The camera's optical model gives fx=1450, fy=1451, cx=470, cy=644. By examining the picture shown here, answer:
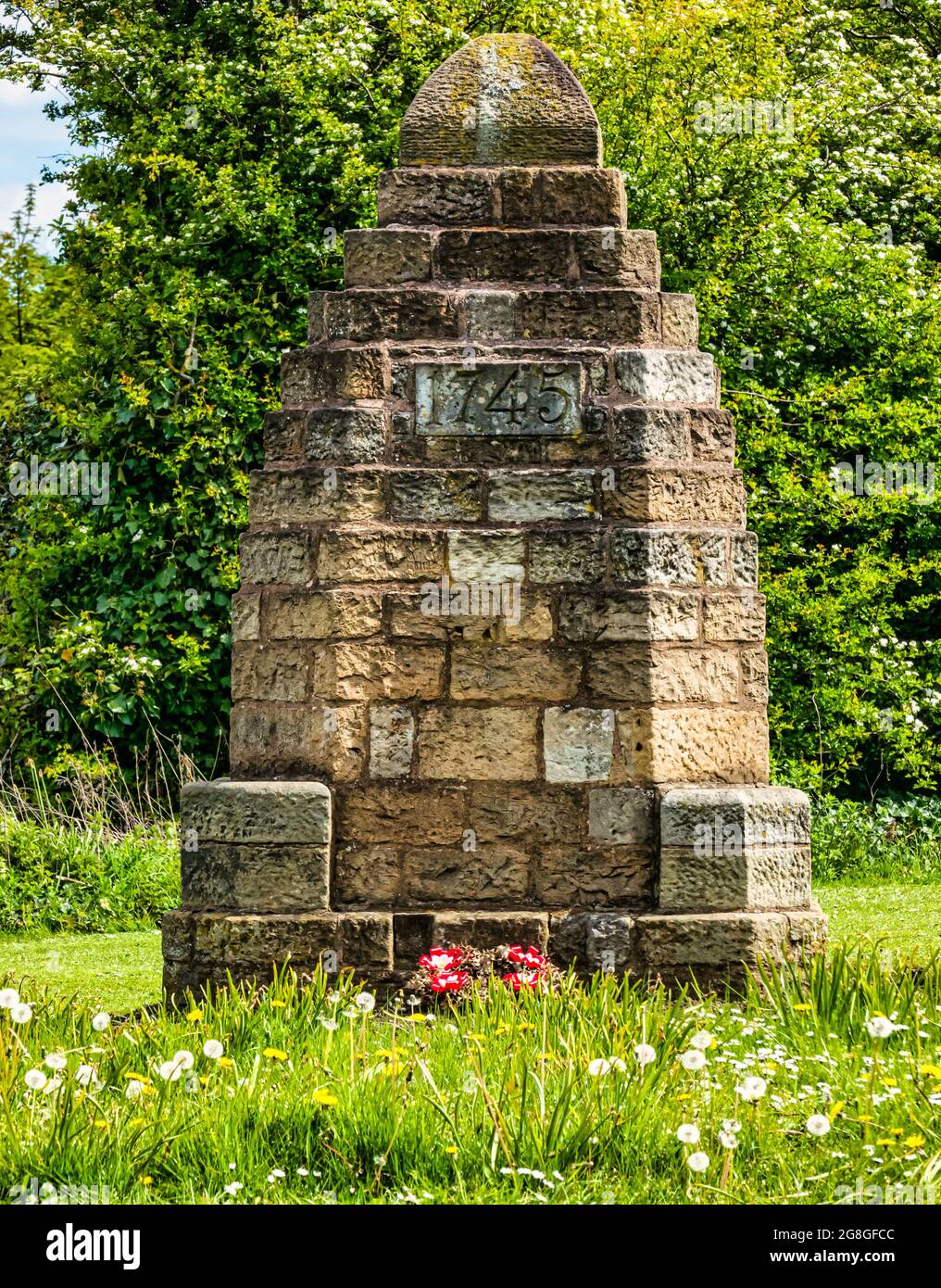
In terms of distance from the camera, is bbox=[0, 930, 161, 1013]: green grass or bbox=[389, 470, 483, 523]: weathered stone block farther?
bbox=[0, 930, 161, 1013]: green grass

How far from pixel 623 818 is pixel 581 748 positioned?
0.28m

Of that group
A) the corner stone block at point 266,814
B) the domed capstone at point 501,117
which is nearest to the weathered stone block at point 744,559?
the domed capstone at point 501,117

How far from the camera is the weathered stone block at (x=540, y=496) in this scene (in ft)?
16.6

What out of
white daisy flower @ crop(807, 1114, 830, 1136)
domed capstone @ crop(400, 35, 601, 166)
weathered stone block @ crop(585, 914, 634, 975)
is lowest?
white daisy flower @ crop(807, 1114, 830, 1136)

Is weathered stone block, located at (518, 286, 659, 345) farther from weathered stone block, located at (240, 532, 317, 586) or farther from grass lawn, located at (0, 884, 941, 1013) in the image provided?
grass lawn, located at (0, 884, 941, 1013)

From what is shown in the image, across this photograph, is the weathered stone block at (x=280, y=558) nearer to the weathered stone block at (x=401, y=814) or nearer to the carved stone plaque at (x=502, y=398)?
the carved stone plaque at (x=502, y=398)

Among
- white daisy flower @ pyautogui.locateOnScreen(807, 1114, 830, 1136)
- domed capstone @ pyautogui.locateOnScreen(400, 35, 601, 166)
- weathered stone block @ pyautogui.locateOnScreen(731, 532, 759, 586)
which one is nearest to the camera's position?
white daisy flower @ pyautogui.locateOnScreen(807, 1114, 830, 1136)

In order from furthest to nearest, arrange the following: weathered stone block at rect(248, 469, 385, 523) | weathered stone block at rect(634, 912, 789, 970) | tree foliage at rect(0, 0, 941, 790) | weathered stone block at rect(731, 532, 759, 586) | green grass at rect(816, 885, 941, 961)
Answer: tree foliage at rect(0, 0, 941, 790), green grass at rect(816, 885, 941, 961), weathered stone block at rect(731, 532, 759, 586), weathered stone block at rect(248, 469, 385, 523), weathered stone block at rect(634, 912, 789, 970)

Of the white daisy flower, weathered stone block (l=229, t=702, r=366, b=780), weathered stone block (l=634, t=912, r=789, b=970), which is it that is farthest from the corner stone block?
the white daisy flower

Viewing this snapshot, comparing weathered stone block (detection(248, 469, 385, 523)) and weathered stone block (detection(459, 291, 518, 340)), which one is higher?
weathered stone block (detection(459, 291, 518, 340))

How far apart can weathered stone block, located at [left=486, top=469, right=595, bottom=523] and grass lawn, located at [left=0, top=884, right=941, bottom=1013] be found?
2206mm

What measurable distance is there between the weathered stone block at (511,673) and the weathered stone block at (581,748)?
0.10 metres

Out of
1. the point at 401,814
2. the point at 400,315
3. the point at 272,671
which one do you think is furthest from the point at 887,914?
the point at 400,315

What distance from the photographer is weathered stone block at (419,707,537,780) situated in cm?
500
